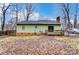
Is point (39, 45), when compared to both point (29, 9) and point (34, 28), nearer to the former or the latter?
point (34, 28)

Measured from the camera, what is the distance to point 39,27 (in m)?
3.05

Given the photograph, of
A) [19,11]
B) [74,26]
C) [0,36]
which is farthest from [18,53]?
[74,26]

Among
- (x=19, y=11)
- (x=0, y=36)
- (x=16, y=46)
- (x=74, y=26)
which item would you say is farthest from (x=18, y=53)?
(x=74, y=26)

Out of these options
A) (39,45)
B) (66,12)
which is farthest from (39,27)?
(66,12)

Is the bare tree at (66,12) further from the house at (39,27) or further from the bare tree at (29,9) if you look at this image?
the bare tree at (29,9)

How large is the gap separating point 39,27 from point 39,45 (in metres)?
0.26

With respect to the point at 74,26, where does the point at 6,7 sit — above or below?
above

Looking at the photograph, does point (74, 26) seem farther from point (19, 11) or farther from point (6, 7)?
point (6, 7)

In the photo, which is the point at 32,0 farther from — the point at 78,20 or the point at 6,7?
the point at 78,20

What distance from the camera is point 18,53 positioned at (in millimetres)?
3020

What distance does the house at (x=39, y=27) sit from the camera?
3.03 meters

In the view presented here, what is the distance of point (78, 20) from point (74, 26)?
0.35 ft

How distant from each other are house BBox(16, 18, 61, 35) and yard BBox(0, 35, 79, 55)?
75 millimetres

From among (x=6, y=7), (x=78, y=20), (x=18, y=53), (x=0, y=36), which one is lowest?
(x=18, y=53)
